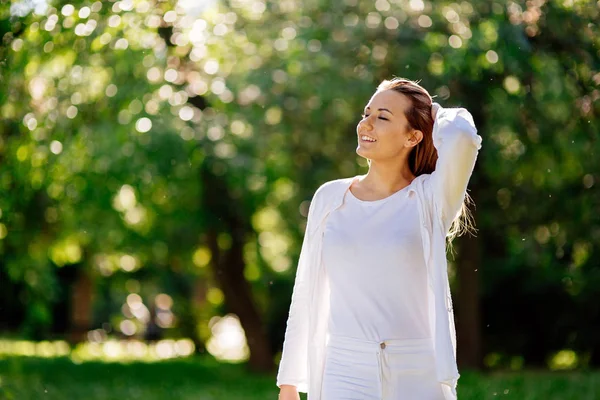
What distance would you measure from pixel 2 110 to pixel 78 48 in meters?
1.47

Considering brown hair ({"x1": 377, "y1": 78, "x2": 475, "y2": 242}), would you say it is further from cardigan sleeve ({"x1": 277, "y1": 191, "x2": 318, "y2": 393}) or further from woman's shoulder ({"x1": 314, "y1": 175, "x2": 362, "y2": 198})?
cardigan sleeve ({"x1": 277, "y1": 191, "x2": 318, "y2": 393})

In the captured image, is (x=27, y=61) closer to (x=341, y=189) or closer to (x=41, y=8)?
(x=41, y=8)

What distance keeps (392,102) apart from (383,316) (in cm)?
78

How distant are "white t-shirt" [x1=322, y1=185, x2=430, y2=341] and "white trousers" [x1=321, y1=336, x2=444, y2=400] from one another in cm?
3

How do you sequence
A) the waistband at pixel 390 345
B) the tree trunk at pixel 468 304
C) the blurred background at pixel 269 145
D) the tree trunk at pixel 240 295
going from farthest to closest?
the tree trunk at pixel 240 295 < the tree trunk at pixel 468 304 < the blurred background at pixel 269 145 < the waistband at pixel 390 345

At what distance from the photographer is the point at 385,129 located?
144 inches

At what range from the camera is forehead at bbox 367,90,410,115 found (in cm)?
368

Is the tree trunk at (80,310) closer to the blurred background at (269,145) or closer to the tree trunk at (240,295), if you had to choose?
the blurred background at (269,145)

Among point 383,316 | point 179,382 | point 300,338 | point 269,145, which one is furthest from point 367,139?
point 179,382

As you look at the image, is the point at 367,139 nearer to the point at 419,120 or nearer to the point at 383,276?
the point at 419,120

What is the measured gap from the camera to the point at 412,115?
A: 3689 millimetres

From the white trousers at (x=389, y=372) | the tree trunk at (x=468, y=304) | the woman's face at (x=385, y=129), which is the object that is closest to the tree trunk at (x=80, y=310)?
the tree trunk at (x=468, y=304)

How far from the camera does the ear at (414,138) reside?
3.70 metres

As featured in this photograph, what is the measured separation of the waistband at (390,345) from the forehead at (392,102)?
0.83 metres
